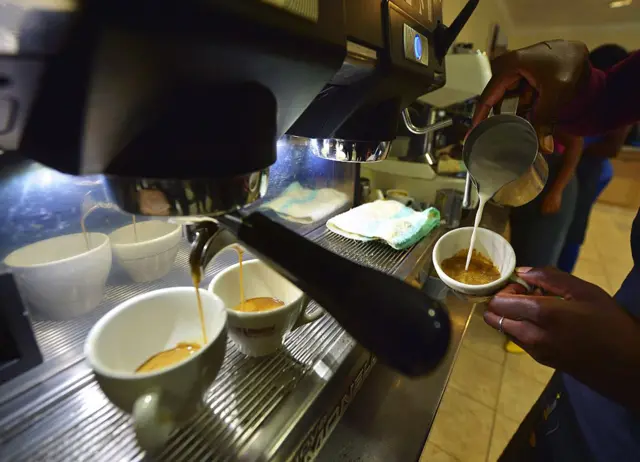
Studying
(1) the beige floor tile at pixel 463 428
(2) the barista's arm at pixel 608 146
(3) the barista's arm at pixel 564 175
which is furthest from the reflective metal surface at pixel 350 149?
(2) the barista's arm at pixel 608 146

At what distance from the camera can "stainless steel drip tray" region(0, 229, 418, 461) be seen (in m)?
0.27

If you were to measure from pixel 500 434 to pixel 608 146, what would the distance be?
1.01m

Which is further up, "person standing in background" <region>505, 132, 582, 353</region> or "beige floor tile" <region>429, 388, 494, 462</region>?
"person standing in background" <region>505, 132, 582, 353</region>

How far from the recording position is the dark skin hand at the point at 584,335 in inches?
12.4

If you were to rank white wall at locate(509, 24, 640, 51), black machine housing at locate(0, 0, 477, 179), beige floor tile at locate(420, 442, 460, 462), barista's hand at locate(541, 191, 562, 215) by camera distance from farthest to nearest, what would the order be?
1. white wall at locate(509, 24, 640, 51)
2. barista's hand at locate(541, 191, 562, 215)
3. beige floor tile at locate(420, 442, 460, 462)
4. black machine housing at locate(0, 0, 477, 179)

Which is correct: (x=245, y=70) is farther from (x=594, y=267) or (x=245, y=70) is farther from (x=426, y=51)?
(x=594, y=267)

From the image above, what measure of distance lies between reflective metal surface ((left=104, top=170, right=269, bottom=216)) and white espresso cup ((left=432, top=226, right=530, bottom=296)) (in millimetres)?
321

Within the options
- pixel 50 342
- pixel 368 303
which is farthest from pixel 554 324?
pixel 50 342

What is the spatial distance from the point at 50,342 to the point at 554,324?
0.51 meters

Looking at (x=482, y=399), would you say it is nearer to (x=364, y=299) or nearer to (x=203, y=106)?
(x=364, y=299)

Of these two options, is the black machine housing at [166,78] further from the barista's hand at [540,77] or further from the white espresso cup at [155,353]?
the barista's hand at [540,77]

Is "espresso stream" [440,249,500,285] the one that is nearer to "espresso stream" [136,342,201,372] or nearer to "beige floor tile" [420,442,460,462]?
"espresso stream" [136,342,201,372]

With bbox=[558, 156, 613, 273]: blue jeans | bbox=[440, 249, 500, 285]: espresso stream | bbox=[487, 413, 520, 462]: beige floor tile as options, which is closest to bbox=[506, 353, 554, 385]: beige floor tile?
bbox=[487, 413, 520, 462]: beige floor tile

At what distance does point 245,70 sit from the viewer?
7.1 inches
